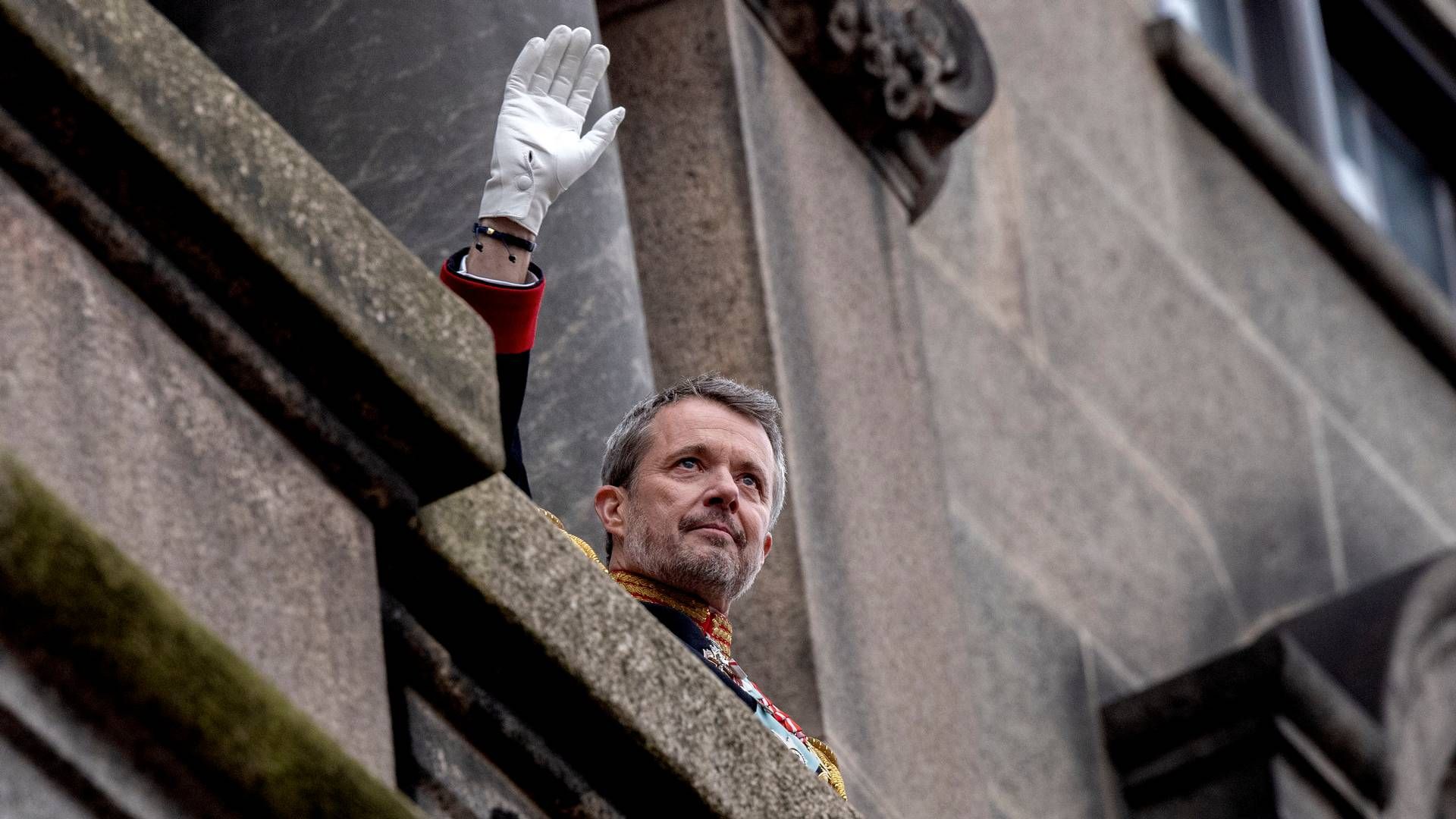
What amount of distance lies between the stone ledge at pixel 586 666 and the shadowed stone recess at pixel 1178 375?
3758mm

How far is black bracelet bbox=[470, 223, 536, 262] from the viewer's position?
369 centimetres

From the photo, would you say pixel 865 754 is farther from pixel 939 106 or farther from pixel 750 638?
pixel 939 106

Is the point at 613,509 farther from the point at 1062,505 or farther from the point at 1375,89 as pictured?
the point at 1375,89

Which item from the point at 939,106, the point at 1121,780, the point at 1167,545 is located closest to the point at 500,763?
the point at 939,106

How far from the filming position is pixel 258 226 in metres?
2.71

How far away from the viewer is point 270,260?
8.85ft

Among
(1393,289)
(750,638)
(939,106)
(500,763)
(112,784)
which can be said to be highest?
(112,784)

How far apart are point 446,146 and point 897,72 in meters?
1.32

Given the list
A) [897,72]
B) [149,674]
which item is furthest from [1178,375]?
[149,674]

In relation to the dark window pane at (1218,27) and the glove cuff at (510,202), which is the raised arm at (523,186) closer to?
the glove cuff at (510,202)

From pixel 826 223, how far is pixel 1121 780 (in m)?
1.53

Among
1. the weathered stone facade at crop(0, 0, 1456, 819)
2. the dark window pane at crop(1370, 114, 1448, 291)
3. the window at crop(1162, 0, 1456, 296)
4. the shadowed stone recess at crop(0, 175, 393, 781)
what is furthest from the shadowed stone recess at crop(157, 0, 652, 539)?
the dark window pane at crop(1370, 114, 1448, 291)

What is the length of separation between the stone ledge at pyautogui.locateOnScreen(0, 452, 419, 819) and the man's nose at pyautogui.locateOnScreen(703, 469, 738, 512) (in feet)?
5.43

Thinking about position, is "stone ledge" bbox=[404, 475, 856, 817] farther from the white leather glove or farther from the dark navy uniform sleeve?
the white leather glove
